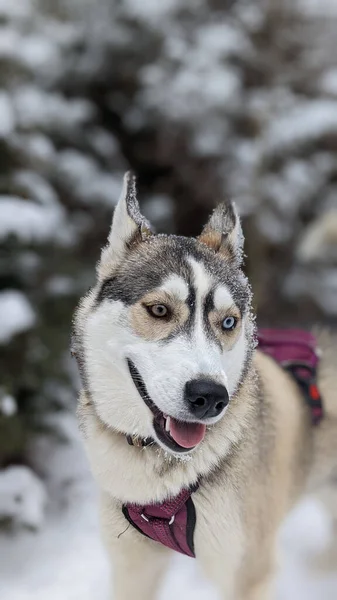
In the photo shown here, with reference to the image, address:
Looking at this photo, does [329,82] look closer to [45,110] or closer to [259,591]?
[45,110]

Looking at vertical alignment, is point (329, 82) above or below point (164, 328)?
above

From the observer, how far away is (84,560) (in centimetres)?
317

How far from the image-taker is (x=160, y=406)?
1.33 metres

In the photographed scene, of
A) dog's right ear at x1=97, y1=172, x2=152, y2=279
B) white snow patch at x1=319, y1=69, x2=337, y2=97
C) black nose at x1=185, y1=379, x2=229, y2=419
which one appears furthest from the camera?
white snow patch at x1=319, y1=69, x2=337, y2=97

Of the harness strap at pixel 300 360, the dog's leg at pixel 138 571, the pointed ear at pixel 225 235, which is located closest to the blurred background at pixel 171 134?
the dog's leg at pixel 138 571

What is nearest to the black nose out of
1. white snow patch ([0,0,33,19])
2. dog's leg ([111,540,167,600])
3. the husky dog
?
the husky dog

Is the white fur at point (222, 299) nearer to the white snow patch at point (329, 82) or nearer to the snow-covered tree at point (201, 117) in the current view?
the snow-covered tree at point (201, 117)

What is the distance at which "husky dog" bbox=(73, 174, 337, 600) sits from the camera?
137cm

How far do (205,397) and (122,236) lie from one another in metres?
0.55

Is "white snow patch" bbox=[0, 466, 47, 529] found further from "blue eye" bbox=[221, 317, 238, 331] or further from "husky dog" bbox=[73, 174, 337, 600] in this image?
"blue eye" bbox=[221, 317, 238, 331]

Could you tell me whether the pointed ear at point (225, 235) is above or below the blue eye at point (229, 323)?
above

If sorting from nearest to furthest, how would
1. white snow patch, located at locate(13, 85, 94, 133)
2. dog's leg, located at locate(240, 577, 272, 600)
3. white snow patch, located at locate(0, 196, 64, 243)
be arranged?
dog's leg, located at locate(240, 577, 272, 600) < white snow patch, located at locate(0, 196, 64, 243) < white snow patch, located at locate(13, 85, 94, 133)

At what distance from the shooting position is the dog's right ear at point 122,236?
1532 millimetres

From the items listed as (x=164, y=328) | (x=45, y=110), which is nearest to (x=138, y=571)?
(x=164, y=328)
